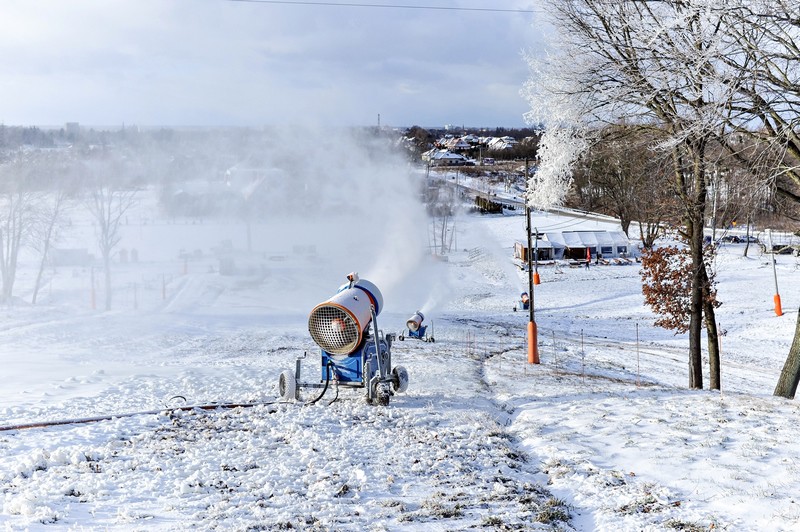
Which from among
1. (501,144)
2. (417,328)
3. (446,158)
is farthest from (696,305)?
(501,144)

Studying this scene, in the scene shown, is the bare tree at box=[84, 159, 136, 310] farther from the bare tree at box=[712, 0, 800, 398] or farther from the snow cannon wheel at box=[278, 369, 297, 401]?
the bare tree at box=[712, 0, 800, 398]

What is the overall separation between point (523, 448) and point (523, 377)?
6.53 metres

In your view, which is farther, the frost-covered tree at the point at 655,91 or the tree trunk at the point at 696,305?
the tree trunk at the point at 696,305

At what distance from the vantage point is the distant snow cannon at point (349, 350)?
11.4 meters

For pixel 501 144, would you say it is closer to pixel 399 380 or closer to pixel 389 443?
pixel 399 380

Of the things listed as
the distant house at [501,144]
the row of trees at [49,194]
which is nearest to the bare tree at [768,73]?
the row of trees at [49,194]

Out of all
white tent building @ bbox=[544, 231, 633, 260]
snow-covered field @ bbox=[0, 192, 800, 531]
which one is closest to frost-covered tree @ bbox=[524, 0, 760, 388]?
snow-covered field @ bbox=[0, 192, 800, 531]

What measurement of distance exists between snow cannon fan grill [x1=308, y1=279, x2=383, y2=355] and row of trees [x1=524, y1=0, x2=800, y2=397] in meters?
5.52

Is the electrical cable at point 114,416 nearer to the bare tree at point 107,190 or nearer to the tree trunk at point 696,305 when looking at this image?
the tree trunk at point 696,305

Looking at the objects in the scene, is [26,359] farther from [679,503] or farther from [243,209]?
[243,209]

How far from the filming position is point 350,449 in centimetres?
868

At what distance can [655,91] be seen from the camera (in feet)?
36.2

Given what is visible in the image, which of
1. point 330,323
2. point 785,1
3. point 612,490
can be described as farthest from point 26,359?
point 785,1

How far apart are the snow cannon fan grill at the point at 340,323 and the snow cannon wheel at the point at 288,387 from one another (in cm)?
81
